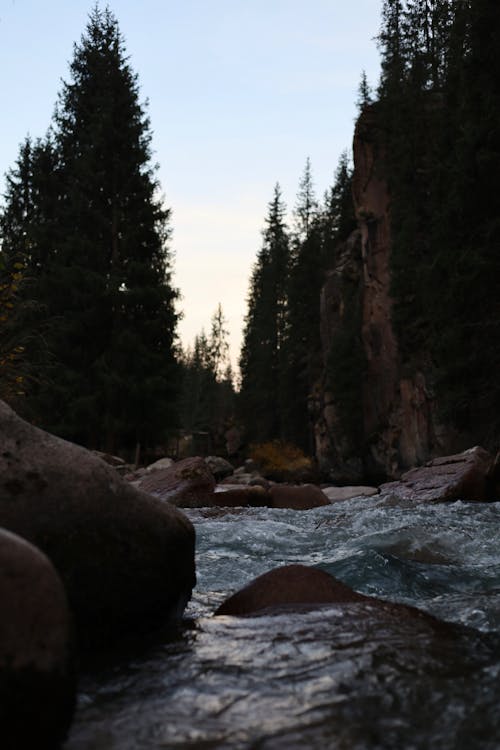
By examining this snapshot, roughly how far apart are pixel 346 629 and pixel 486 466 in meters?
8.70

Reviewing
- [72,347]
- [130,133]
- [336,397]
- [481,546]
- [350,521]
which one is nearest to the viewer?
[481,546]

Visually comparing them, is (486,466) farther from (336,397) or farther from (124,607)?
(336,397)

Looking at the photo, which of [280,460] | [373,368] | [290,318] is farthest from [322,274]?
[280,460]

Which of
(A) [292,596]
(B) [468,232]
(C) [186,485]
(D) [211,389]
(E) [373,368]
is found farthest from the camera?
(D) [211,389]

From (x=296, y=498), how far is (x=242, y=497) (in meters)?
0.94

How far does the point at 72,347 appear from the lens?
71.7ft

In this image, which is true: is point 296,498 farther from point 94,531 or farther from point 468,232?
point 468,232

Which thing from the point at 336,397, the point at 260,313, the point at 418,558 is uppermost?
the point at 260,313

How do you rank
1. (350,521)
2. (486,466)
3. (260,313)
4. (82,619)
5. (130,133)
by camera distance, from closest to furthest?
1. (82,619)
2. (350,521)
3. (486,466)
4. (130,133)
5. (260,313)

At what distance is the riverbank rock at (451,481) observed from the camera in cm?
988

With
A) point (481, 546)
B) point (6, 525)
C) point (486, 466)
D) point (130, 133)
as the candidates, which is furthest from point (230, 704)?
point (130, 133)

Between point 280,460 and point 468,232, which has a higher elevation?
point 468,232

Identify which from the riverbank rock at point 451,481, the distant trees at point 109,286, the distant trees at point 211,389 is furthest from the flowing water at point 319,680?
the distant trees at point 211,389

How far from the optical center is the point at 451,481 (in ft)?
33.3
